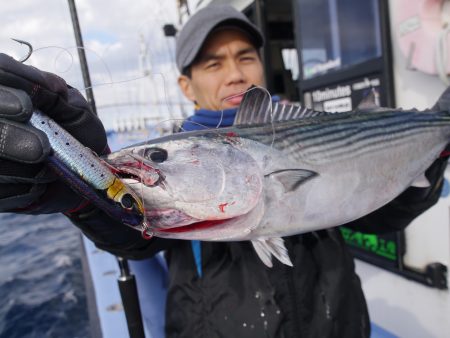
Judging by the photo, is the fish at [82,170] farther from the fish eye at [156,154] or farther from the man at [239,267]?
the man at [239,267]

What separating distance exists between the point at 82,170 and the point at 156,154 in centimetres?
31

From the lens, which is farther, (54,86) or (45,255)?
→ (45,255)

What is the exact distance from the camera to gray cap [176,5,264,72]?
2189 mm

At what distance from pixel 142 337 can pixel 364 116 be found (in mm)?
1787

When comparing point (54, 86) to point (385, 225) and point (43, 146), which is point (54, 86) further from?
point (385, 225)

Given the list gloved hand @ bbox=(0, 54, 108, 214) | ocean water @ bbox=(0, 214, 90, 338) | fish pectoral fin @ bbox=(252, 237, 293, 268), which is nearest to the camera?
gloved hand @ bbox=(0, 54, 108, 214)

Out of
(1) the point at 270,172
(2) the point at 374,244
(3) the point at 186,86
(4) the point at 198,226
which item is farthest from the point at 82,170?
(2) the point at 374,244

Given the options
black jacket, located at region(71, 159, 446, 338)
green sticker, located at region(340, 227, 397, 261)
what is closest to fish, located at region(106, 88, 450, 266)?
black jacket, located at region(71, 159, 446, 338)

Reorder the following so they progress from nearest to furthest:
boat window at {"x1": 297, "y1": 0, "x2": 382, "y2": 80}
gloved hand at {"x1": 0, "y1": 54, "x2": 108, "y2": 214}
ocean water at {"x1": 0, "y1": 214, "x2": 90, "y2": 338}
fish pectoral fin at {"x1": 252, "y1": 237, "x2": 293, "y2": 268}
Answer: gloved hand at {"x1": 0, "y1": 54, "x2": 108, "y2": 214}, fish pectoral fin at {"x1": 252, "y1": 237, "x2": 293, "y2": 268}, boat window at {"x1": 297, "y1": 0, "x2": 382, "y2": 80}, ocean water at {"x1": 0, "y1": 214, "x2": 90, "y2": 338}

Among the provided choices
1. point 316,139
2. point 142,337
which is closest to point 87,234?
point 142,337

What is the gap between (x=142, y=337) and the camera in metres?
2.19

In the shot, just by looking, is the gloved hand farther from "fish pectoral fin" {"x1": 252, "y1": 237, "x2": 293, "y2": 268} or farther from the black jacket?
"fish pectoral fin" {"x1": 252, "y1": 237, "x2": 293, "y2": 268}

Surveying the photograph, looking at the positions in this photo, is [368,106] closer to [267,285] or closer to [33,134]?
[267,285]

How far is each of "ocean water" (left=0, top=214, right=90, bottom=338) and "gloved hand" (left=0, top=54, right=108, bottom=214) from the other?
3.08 m
